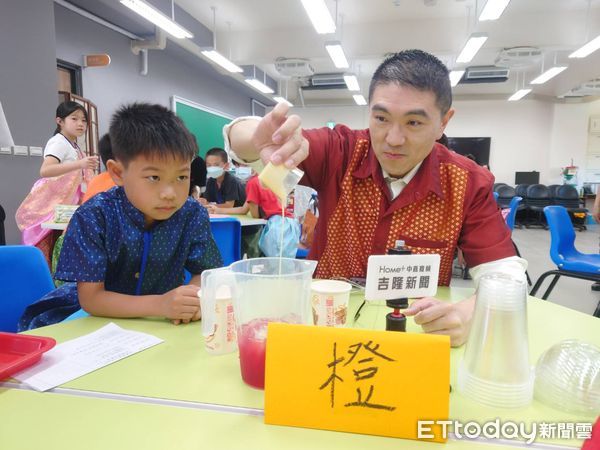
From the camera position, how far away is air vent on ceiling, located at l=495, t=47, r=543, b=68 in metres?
5.88

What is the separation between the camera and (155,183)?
1140 millimetres

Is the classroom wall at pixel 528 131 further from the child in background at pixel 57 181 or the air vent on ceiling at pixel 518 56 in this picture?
the child in background at pixel 57 181

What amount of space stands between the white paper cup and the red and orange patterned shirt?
577mm

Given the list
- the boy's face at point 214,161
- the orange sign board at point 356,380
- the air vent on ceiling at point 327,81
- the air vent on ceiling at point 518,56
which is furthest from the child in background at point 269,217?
the air vent on ceiling at point 327,81

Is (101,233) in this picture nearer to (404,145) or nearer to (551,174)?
(404,145)

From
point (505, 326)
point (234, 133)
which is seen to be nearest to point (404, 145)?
point (234, 133)

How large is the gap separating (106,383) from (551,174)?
39.5ft

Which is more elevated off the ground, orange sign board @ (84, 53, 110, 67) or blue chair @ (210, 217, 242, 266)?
orange sign board @ (84, 53, 110, 67)

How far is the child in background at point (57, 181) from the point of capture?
2865 mm

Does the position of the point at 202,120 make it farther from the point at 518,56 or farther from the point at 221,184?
the point at 518,56

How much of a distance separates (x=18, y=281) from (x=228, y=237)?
1.79m

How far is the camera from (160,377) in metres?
0.71

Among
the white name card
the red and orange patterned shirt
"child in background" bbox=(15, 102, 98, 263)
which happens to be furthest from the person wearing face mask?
the white name card

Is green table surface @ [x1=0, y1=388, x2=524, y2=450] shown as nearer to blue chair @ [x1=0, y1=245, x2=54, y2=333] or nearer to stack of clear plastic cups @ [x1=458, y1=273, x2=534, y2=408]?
stack of clear plastic cups @ [x1=458, y1=273, x2=534, y2=408]
